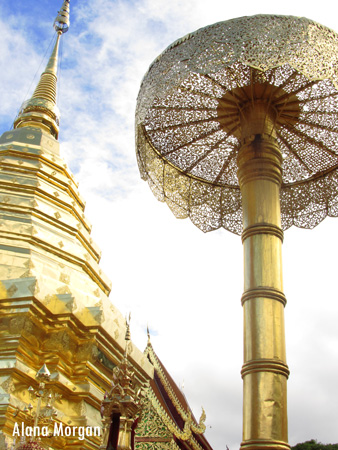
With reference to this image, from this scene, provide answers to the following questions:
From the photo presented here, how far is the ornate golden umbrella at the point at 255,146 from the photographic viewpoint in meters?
4.81

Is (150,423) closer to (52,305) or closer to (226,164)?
(52,305)

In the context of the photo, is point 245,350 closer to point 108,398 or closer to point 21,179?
point 108,398

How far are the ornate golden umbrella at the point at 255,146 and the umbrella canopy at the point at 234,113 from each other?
0.01 meters

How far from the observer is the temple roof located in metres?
10.3

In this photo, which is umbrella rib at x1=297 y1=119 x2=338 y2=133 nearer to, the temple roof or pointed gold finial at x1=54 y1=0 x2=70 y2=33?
the temple roof

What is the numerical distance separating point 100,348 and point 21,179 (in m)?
3.45

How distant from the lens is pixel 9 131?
1115 cm

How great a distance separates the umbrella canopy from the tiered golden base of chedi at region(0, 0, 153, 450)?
179 cm

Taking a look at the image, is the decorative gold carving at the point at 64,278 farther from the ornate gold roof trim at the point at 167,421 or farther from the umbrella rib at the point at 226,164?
the ornate gold roof trim at the point at 167,421

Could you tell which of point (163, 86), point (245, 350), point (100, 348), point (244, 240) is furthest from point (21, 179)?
point (245, 350)

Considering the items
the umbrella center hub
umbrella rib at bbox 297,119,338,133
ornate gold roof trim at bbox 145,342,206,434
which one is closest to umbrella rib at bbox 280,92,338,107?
the umbrella center hub

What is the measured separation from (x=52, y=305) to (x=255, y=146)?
10.2 feet

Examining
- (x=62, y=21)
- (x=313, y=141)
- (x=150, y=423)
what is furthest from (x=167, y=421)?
(x=62, y=21)

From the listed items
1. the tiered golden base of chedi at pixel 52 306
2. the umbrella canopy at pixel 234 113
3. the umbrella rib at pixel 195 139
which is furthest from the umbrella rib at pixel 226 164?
the tiered golden base of chedi at pixel 52 306
